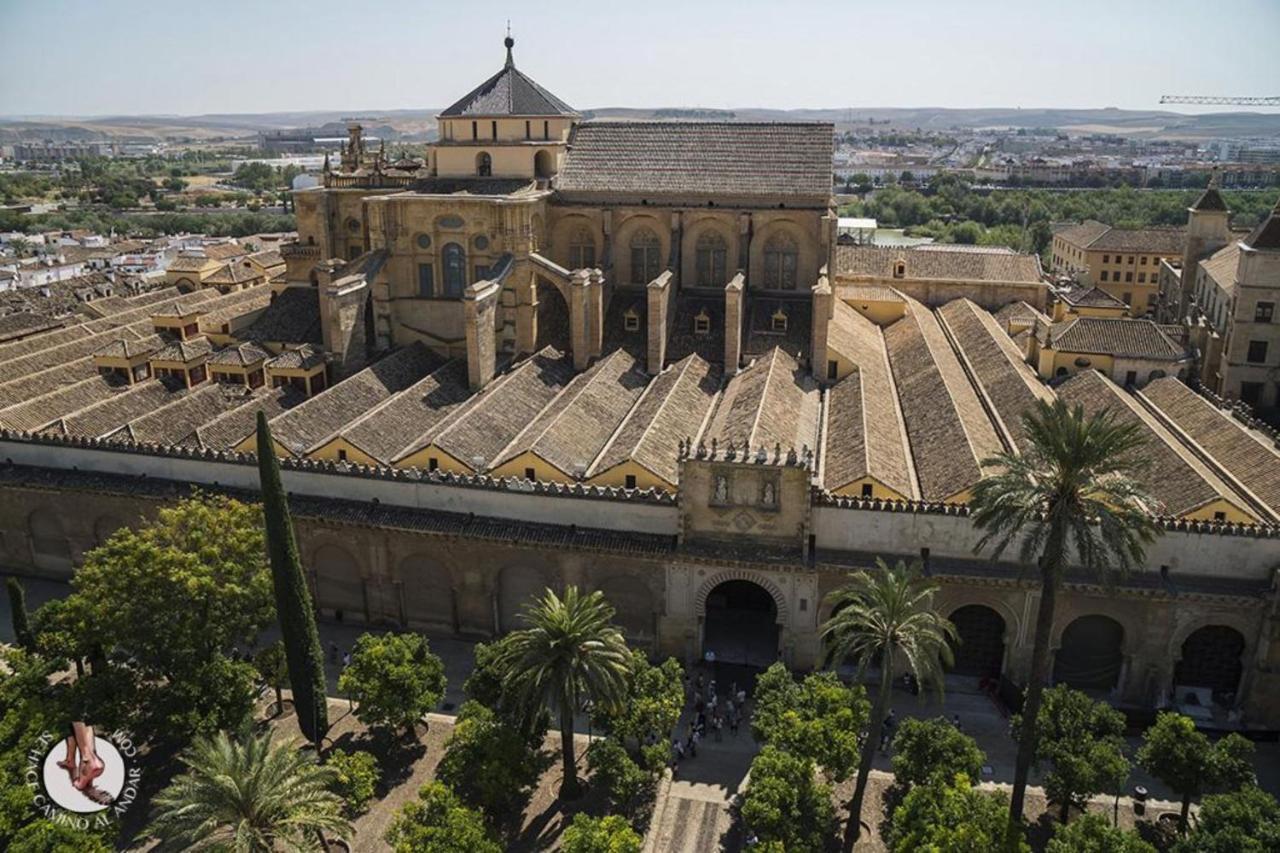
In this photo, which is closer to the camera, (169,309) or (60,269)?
(169,309)

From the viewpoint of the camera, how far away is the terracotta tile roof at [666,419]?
36906mm

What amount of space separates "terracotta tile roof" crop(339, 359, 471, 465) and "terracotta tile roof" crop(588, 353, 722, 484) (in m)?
7.60

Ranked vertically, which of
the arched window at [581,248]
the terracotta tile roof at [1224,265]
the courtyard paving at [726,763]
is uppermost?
the arched window at [581,248]

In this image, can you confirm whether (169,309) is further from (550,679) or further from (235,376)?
(550,679)

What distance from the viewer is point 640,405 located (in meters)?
43.7

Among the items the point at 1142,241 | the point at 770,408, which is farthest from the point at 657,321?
the point at 1142,241

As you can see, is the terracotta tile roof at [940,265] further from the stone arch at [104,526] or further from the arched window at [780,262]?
the stone arch at [104,526]

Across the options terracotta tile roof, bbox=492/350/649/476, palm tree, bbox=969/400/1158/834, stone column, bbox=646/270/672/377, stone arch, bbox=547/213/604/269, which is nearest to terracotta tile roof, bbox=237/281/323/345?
stone arch, bbox=547/213/604/269

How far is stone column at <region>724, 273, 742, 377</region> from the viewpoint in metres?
45.7

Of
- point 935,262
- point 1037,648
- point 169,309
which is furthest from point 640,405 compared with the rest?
point 935,262

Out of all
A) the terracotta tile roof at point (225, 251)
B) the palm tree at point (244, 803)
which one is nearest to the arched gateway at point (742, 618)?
the palm tree at point (244, 803)

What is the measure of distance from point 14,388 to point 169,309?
942cm

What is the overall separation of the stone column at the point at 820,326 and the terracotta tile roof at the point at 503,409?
39.3 ft

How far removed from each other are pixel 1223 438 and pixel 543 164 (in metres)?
35.9
